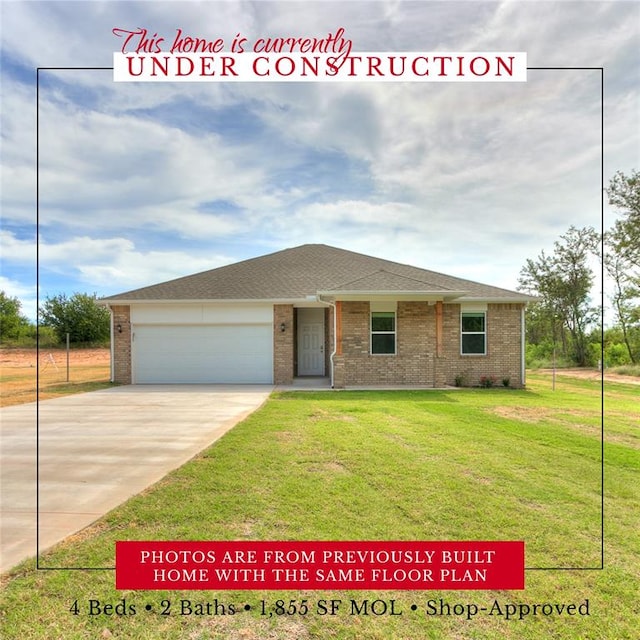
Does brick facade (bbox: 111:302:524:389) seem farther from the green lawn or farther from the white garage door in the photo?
the green lawn

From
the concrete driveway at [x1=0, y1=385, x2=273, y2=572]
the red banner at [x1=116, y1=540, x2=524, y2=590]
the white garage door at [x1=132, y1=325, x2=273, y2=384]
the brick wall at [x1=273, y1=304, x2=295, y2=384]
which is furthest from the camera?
the white garage door at [x1=132, y1=325, x2=273, y2=384]

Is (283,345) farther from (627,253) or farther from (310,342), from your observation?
(627,253)

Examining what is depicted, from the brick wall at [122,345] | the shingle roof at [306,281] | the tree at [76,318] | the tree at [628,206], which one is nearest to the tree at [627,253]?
the tree at [628,206]

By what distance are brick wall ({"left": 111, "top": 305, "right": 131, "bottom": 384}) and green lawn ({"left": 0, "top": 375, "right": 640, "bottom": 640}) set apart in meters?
9.01

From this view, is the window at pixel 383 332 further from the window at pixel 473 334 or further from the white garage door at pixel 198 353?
the white garage door at pixel 198 353

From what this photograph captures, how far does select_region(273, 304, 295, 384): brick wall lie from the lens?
13570 mm

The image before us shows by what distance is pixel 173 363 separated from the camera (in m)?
13.9

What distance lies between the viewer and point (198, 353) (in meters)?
13.9

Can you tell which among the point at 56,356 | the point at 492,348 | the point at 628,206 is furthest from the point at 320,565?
the point at 56,356

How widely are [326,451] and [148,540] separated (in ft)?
8.78

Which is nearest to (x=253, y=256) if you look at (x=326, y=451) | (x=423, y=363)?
(x=423, y=363)

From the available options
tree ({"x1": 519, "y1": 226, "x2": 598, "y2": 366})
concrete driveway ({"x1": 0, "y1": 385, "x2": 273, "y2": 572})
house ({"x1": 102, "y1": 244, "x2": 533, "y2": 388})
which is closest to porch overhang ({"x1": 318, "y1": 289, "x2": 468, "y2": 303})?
house ({"x1": 102, "y1": 244, "x2": 533, "y2": 388})

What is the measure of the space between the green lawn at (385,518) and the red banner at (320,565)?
0.10 m

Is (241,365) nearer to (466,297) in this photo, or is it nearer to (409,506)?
(466,297)
